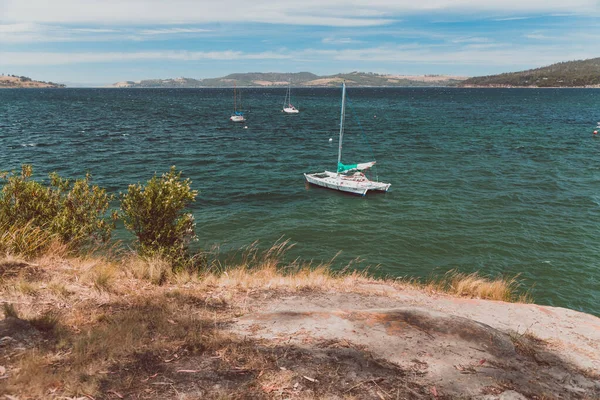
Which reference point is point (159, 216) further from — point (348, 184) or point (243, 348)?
point (348, 184)

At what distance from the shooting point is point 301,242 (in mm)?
24016

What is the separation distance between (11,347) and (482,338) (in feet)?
26.6

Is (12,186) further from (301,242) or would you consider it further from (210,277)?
(301,242)

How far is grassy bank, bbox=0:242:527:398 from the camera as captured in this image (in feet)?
17.0

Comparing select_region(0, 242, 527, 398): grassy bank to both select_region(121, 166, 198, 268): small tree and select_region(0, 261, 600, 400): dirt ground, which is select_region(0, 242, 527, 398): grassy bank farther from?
select_region(121, 166, 198, 268): small tree

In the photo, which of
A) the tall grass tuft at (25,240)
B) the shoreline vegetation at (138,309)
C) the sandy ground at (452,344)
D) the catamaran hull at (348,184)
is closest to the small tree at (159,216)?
the shoreline vegetation at (138,309)

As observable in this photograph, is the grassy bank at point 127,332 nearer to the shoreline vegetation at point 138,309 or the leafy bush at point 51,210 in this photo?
the shoreline vegetation at point 138,309

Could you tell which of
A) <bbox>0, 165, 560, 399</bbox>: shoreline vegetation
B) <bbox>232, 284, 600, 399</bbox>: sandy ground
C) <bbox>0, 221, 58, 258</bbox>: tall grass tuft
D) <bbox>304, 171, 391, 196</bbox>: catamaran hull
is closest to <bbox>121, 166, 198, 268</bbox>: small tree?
<bbox>0, 165, 560, 399</bbox>: shoreline vegetation

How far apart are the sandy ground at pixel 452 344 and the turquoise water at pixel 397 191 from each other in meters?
11.0

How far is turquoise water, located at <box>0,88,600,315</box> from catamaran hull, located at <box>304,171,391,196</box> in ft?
2.29

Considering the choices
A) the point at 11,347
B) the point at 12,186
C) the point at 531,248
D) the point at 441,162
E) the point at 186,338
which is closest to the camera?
the point at 11,347

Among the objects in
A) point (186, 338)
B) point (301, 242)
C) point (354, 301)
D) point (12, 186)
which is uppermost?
point (12, 186)

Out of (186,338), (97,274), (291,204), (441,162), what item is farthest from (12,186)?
(441,162)

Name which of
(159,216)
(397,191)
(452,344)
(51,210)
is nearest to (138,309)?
(159,216)
